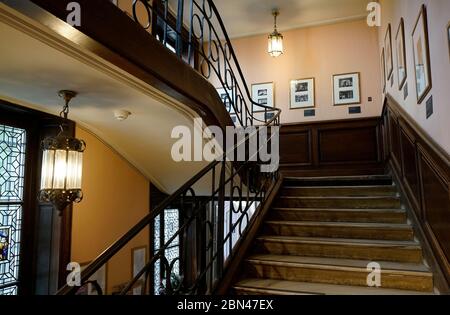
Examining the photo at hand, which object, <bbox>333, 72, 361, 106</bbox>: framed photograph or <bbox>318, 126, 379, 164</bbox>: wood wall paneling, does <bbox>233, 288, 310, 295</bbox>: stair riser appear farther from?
<bbox>333, 72, 361, 106</bbox>: framed photograph

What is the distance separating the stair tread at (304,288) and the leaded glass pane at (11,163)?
6.42 feet

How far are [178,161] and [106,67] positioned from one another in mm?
1796

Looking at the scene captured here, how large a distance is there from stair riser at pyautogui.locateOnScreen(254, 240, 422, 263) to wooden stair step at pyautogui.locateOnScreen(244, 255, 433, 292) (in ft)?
0.22

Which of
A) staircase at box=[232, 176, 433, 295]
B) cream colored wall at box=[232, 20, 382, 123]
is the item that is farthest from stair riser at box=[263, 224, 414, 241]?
cream colored wall at box=[232, 20, 382, 123]

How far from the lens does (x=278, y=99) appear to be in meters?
5.70

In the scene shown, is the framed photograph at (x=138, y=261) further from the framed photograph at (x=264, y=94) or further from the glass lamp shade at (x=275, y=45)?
the glass lamp shade at (x=275, y=45)

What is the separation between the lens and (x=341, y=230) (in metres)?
2.89

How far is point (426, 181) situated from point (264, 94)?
3825 millimetres

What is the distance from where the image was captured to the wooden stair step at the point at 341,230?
2.70 metres

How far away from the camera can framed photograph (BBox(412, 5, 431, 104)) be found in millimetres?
2223

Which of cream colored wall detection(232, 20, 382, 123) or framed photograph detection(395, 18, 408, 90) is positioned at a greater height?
cream colored wall detection(232, 20, 382, 123)
